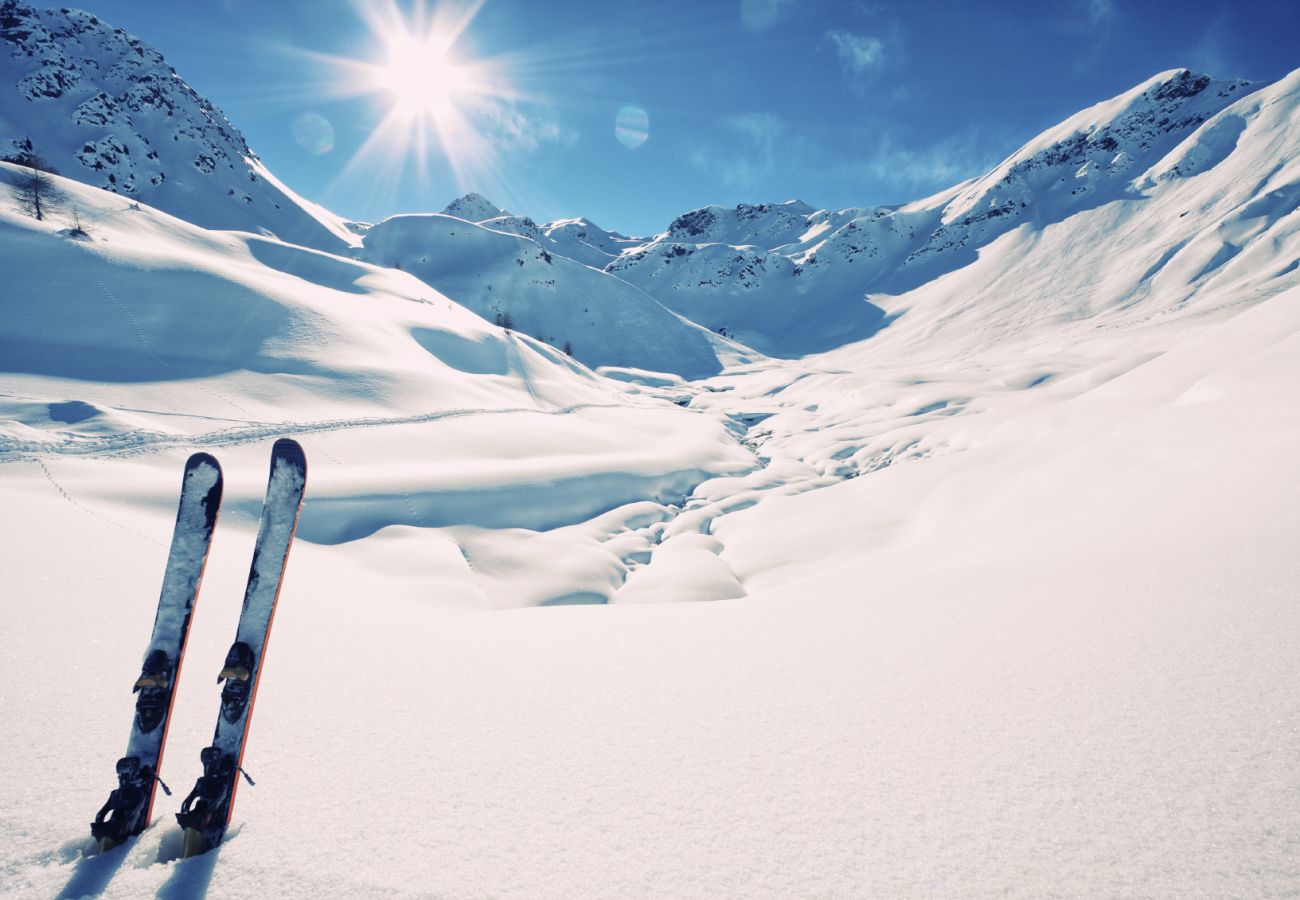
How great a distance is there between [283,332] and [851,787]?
2393 centimetres

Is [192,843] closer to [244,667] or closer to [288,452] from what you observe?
[244,667]

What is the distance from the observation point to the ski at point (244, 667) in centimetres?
201

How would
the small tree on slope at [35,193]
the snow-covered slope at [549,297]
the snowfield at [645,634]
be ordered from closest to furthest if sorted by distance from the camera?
the snowfield at [645,634], the small tree on slope at [35,193], the snow-covered slope at [549,297]

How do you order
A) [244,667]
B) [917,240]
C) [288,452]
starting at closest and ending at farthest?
1. [244,667]
2. [288,452]
3. [917,240]

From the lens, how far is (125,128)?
93500mm

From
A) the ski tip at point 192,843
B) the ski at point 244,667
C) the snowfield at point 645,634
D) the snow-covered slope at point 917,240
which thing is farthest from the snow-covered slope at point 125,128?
the ski tip at point 192,843

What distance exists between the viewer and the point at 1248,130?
95500mm

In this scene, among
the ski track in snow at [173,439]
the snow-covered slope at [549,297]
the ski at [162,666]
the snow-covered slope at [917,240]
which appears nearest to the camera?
the ski at [162,666]

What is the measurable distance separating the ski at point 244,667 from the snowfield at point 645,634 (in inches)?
5.4

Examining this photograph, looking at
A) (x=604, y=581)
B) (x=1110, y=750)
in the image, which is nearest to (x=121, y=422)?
(x=604, y=581)

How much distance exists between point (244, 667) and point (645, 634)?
2838mm

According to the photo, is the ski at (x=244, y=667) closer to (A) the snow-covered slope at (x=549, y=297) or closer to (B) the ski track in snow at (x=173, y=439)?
(B) the ski track in snow at (x=173, y=439)

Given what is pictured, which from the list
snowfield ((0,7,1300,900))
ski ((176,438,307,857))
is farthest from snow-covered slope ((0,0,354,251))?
ski ((176,438,307,857))

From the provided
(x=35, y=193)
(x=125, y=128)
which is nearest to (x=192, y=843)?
(x=35, y=193)
